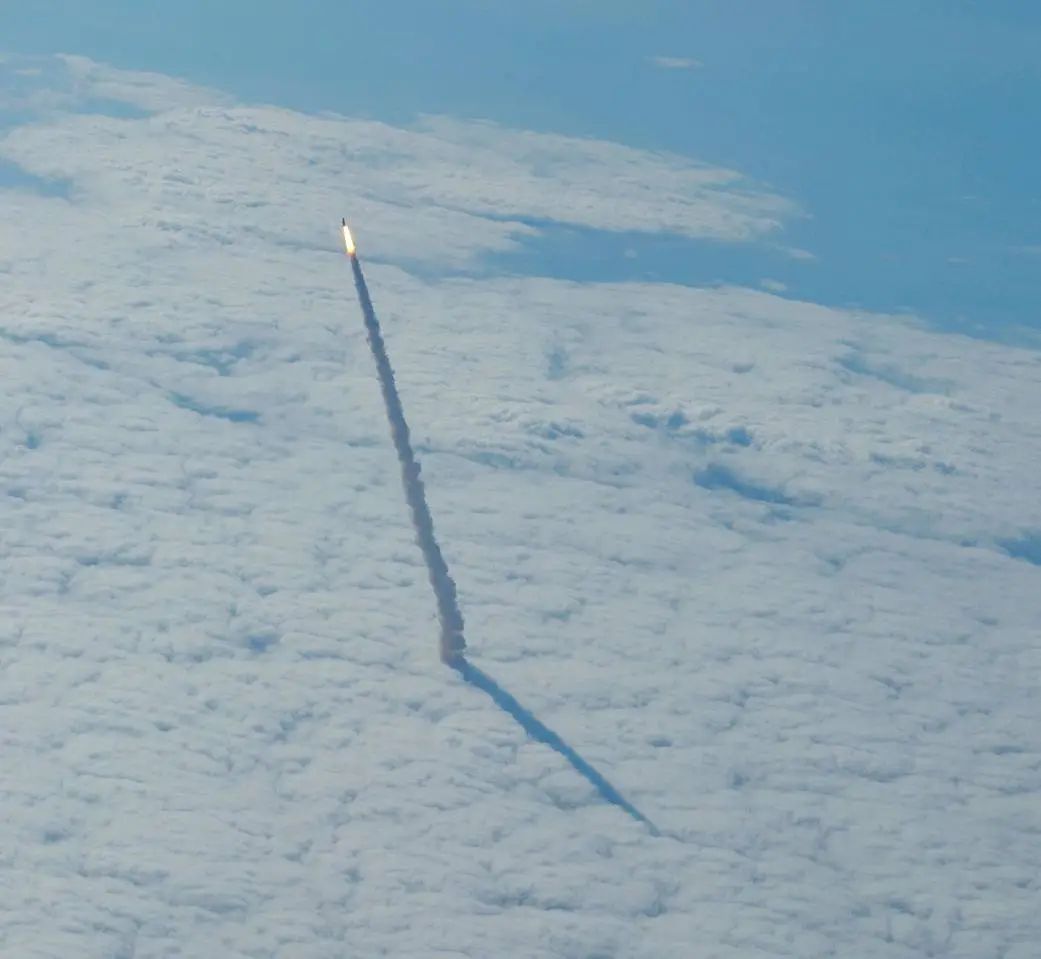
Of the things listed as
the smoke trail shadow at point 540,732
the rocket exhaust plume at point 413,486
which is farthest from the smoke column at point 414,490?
the smoke trail shadow at point 540,732

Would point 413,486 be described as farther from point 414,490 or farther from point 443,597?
point 443,597

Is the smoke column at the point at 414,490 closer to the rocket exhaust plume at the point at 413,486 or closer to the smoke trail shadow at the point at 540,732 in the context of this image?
the rocket exhaust plume at the point at 413,486

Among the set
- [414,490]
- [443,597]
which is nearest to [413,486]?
[414,490]

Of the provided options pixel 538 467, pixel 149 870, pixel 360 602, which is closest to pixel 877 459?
pixel 538 467

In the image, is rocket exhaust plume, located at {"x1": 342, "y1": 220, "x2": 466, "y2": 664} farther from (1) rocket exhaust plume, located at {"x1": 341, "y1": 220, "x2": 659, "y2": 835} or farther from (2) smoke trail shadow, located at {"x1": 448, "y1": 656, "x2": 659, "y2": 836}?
(2) smoke trail shadow, located at {"x1": 448, "y1": 656, "x2": 659, "y2": 836}

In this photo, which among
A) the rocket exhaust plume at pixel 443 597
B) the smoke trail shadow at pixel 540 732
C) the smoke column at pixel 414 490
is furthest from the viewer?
the smoke trail shadow at pixel 540 732

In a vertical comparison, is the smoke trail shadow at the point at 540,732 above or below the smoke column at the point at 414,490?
below

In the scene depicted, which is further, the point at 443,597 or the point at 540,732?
the point at 443,597
